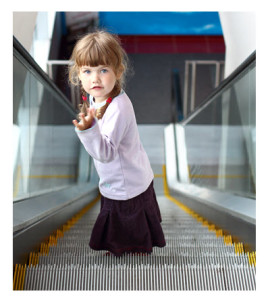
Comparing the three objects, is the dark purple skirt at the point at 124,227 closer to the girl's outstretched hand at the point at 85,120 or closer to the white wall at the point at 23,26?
the girl's outstretched hand at the point at 85,120

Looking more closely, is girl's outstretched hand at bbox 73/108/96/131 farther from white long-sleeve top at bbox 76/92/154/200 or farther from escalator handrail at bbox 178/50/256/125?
escalator handrail at bbox 178/50/256/125

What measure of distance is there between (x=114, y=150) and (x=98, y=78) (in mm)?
371

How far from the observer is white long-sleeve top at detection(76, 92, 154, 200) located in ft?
7.56

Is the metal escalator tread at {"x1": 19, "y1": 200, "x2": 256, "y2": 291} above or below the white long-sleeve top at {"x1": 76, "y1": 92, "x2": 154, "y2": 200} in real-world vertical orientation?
below

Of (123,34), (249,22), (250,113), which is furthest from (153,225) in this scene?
(123,34)

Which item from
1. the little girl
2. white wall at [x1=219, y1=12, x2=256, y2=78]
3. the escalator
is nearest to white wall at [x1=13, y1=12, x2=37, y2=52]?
the escalator

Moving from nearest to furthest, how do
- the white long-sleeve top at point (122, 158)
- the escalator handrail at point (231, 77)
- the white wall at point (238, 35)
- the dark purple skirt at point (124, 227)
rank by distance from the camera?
the white long-sleeve top at point (122, 158), the dark purple skirt at point (124, 227), the escalator handrail at point (231, 77), the white wall at point (238, 35)

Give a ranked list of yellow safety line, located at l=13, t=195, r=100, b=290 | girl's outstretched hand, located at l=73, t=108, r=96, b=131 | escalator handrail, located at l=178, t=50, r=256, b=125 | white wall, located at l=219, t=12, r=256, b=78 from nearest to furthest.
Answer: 1. girl's outstretched hand, located at l=73, t=108, r=96, b=131
2. yellow safety line, located at l=13, t=195, r=100, b=290
3. escalator handrail, located at l=178, t=50, r=256, b=125
4. white wall, located at l=219, t=12, r=256, b=78

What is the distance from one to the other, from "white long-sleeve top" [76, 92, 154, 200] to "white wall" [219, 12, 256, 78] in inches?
164

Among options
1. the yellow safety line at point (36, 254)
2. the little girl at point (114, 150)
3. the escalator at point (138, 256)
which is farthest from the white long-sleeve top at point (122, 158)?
the yellow safety line at point (36, 254)

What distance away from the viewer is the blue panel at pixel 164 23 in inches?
746

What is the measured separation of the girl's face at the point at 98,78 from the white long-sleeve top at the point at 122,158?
0.15 metres
